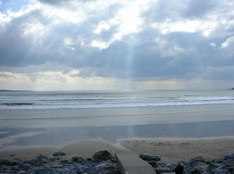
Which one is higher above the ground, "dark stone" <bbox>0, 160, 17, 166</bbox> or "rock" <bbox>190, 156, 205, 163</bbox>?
"rock" <bbox>190, 156, 205, 163</bbox>

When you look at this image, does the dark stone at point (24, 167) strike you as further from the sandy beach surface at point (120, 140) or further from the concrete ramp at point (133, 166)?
the concrete ramp at point (133, 166)

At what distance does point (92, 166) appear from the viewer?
6441 millimetres

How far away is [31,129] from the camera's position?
12508mm

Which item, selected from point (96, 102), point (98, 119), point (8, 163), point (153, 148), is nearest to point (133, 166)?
point (153, 148)

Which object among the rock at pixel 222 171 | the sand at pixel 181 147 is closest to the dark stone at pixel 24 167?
the sand at pixel 181 147

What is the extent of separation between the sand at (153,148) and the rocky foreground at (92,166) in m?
0.51

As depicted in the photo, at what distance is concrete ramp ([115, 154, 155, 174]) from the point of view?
507cm

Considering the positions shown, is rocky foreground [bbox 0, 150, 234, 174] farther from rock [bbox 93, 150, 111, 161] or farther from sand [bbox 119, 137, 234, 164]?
sand [bbox 119, 137, 234, 164]

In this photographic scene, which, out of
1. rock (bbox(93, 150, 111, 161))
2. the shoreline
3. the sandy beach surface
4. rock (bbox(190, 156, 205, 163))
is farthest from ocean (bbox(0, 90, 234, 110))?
rock (bbox(190, 156, 205, 163))

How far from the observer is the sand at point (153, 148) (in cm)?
785

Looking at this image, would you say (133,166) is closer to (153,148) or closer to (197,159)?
(197,159)

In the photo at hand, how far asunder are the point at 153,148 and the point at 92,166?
3.10m

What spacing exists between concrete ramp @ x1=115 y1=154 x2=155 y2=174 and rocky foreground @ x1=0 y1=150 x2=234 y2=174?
0.35 metres

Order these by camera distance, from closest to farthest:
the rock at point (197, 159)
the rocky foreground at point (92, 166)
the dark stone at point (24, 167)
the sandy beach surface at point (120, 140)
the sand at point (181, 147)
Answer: the rocky foreground at point (92, 166), the dark stone at point (24, 167), the rock at point (197, 159), the sand at point (181, 147), the sandy beach surface at point (120, 140)
